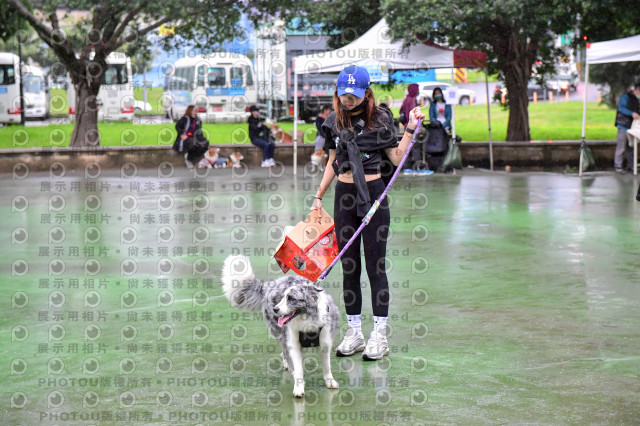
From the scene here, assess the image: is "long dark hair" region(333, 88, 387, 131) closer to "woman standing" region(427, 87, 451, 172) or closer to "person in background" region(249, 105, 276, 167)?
"woman standing" region(427, 87, 451, 172)

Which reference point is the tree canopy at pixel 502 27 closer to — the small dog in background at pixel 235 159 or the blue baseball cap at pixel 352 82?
the small dog in background at pixel 235 159

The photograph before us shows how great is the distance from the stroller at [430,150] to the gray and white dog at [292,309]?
13.6 metres

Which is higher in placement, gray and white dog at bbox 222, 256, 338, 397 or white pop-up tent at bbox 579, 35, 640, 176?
white pop-up tent at bbox 579, 35, 640, 176

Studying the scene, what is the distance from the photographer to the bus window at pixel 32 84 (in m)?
45.5

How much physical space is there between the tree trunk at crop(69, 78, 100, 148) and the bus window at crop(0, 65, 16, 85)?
19732 mm

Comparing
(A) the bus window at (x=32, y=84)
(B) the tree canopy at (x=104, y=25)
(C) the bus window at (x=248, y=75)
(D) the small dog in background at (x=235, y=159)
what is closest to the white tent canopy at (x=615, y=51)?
(D) the small dog in background at (x=235, y=159)

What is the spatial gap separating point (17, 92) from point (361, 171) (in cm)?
3981

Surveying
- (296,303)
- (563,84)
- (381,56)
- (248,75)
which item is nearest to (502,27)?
(381,56)

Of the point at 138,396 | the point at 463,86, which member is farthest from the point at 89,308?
the point at 463,86

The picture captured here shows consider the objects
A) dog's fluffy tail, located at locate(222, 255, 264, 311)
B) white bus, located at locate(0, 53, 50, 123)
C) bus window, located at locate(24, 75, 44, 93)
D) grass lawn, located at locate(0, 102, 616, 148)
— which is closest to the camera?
dog's fluffy tail, located at locate(222, 255, 264, 311)

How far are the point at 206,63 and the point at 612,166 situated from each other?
52.6 feet

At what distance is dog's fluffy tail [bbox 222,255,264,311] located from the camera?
5637 mm

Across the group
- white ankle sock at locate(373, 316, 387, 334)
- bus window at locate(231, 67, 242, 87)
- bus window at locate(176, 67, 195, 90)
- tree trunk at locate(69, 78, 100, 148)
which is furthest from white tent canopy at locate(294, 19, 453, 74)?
bus window at locate(176, 67, 195, 90)

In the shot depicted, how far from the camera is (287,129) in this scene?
103 ft
